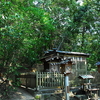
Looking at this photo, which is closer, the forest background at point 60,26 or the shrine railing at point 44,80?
the shrine railing at point 44,80

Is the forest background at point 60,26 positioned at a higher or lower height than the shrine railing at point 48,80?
higher

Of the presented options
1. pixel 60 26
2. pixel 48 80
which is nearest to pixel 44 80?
pixel 48 80

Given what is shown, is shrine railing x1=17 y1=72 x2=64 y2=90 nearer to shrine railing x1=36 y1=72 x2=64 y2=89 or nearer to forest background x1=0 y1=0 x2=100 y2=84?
shrine railing x1=36 y1=72 x2=64 y2=89

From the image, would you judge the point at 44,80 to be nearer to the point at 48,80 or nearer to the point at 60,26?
the point at 48,80

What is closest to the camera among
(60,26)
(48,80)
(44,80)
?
(44,80)

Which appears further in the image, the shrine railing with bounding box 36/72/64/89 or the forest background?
the forest background

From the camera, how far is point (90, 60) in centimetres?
1778

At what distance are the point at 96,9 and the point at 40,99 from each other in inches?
572

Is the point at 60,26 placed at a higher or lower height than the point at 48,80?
higher

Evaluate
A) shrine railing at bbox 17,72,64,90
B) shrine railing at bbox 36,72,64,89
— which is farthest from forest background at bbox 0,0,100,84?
shrine railing at bbox 36,72,64,89

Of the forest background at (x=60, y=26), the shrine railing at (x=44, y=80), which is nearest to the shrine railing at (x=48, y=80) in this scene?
the shrine railing at (x=44, y=80)

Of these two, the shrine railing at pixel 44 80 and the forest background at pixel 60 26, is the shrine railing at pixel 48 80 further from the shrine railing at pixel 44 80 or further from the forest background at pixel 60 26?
the forest background at pixel 60 26

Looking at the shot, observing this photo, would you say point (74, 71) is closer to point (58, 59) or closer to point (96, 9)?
point (58, 59)

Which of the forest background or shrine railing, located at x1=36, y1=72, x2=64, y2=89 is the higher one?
the forest background
